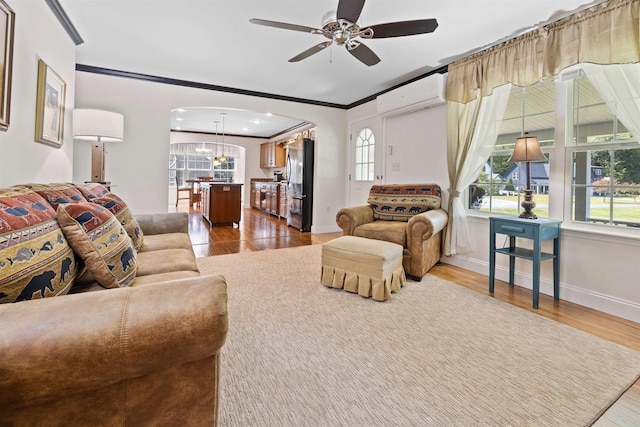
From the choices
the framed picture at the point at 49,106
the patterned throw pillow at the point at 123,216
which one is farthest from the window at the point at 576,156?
the framed picture at the point at 49,106

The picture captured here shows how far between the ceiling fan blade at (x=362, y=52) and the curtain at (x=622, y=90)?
68.8 inches

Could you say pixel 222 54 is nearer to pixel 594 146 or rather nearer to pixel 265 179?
pixel 594 146

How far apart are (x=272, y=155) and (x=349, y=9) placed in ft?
24.3

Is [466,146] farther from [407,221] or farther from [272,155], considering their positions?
[272,155]

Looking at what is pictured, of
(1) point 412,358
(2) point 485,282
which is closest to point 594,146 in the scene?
(2) point 485,282

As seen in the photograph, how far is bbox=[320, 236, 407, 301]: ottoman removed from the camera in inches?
97.7

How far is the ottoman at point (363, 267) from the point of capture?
8.14ft

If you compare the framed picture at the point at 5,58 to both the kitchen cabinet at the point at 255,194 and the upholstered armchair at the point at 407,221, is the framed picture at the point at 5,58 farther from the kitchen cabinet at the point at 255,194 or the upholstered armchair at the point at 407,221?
the kitchen cabinet at the point at 255,194

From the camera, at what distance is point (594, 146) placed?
2.49 meters

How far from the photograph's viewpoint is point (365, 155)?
17.5ft

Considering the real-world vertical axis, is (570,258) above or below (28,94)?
below

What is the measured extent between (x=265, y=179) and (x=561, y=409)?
942 centimetres

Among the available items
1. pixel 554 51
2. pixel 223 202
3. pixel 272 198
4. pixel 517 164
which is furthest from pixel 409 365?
pixel 272 198

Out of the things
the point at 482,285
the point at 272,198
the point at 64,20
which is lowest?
the point at 482,285
